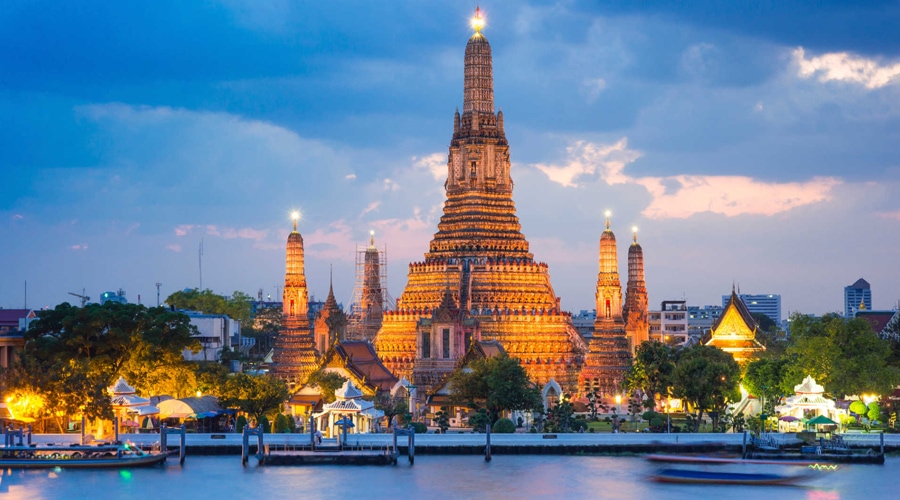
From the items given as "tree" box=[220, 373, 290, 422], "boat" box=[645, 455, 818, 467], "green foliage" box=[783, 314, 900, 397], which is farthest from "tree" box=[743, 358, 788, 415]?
"tree" box=[220, 373, 290, 422]

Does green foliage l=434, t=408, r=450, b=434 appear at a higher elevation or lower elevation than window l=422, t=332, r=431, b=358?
lower

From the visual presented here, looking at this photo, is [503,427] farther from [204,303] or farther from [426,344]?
[204,303]

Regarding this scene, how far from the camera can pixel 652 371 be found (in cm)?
9869

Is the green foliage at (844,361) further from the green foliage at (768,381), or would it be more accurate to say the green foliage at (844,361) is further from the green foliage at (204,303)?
the green foliage at (204,303)

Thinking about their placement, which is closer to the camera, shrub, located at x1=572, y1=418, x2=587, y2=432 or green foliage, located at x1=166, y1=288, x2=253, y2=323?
shrub, located at x1=572, y1=418, x2=587, y2=432

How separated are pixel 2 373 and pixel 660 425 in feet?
121

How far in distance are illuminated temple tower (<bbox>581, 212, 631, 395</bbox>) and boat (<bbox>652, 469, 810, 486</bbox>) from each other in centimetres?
3498

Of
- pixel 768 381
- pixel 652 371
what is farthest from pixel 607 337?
pixel 768 381

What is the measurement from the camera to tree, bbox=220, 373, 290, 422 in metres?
91.5

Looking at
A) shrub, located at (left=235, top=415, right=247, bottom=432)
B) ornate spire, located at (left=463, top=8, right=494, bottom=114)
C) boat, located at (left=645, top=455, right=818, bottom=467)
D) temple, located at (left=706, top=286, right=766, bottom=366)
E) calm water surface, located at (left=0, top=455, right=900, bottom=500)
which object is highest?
ornate spire, located at (left=463, top=8, right=494, bottom=114)

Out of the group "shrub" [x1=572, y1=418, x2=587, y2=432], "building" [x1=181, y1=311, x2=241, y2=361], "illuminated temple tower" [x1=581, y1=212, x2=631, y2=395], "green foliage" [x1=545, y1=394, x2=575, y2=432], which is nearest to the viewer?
"green foliage" [x1=545, y1=394, x2=575, y2=432]

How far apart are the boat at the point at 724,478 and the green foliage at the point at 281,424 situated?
2247 cm

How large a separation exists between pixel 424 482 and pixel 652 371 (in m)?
27.9

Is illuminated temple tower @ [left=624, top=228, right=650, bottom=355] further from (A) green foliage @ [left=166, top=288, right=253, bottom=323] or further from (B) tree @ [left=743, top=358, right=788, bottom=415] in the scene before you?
(A) green foliage @ [left=166, top=288, right=253, bottom=323]
